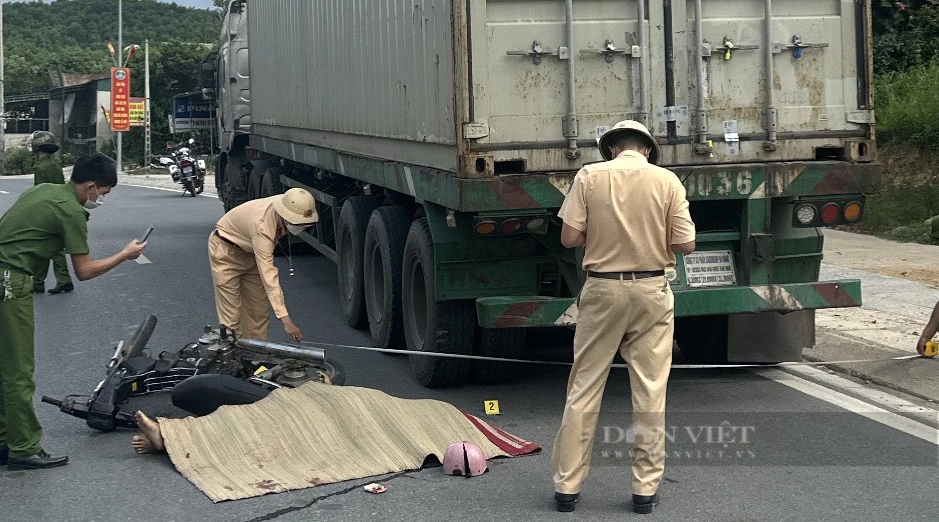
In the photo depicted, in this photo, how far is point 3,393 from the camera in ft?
22.0

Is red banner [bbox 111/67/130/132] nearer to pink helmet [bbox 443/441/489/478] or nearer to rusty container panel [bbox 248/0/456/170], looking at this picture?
rusty container panel [bbox 248/0/456/170]

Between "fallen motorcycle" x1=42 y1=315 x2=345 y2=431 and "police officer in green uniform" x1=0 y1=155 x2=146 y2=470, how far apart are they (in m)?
0.60

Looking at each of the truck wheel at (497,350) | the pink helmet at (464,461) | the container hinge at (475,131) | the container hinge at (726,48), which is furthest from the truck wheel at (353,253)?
the pink helmet at (464,461)

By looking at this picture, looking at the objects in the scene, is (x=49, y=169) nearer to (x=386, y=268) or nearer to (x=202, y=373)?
(x=386, y=268)

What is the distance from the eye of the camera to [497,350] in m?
8.28

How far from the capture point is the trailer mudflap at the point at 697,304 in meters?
7.54

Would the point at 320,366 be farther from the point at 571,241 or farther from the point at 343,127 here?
the point at 343,127

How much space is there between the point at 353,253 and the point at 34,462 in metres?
4.31

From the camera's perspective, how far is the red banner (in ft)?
174

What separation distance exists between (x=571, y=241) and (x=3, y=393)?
3096 mm

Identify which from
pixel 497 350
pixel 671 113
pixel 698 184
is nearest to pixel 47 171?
pixel 497 350

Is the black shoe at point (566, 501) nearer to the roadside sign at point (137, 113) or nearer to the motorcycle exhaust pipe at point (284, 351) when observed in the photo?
the motorcycle exhaust pipe at point (284, 351)

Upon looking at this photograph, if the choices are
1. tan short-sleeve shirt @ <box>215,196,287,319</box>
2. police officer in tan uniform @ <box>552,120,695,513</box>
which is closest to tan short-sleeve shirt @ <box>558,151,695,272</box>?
police officer in tan uniform @ <box>552,120,695,513</box>

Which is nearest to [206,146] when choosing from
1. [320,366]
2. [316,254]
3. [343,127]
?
[316,254]
